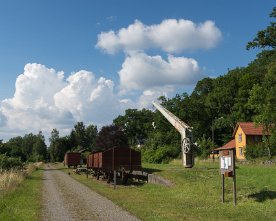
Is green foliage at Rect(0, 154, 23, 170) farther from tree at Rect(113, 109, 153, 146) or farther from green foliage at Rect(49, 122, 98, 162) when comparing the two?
tree at Rect(113, 109, 153, 146)

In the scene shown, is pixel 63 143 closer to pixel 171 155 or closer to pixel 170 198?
pixel 171 155

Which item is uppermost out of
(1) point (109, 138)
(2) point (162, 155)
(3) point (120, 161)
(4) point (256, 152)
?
(1) point (109, 138)

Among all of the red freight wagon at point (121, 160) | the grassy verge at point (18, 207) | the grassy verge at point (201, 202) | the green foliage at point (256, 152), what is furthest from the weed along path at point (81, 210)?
the green foliage at point (256, 152)

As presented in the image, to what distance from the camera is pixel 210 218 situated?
11.8 metres

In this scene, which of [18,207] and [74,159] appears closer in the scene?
[18,207]

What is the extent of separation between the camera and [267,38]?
40844mm

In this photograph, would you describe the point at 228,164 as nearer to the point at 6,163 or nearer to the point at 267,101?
the point at 6,163

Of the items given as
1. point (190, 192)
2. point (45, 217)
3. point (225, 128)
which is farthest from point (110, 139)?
point (45, 217)

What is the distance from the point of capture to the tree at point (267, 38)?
40531 millimetres

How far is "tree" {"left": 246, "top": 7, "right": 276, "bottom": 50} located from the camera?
4053 cm

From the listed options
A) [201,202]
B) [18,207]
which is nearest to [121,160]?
[201,202]

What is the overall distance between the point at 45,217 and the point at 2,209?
207 centimetres

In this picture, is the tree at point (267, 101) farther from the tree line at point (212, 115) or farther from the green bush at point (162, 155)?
the green bush at point (162, 155)

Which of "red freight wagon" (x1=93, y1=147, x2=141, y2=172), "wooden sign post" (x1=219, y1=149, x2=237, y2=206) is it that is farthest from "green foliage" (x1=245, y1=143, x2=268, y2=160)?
"wooden sign post" (x1=219, y1=149, x2=237, y2=206)
